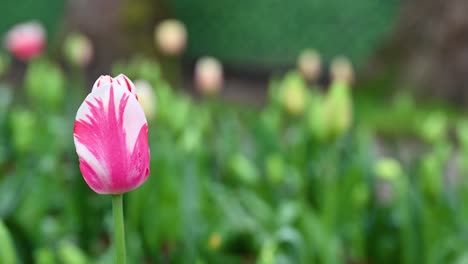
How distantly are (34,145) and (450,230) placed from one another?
3.83 ft

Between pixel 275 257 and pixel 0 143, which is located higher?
pixel 0 143

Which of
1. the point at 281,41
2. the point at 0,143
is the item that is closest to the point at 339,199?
the point at 0,143

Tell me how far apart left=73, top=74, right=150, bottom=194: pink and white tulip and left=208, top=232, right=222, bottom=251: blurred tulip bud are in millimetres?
804

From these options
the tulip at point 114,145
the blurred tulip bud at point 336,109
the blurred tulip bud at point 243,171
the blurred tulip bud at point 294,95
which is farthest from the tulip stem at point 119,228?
the blurred tulip bud at point 294,95

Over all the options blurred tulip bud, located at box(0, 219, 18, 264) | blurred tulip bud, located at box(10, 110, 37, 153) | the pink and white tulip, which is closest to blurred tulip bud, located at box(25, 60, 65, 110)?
blurred tulip bud, located at box(10, 110, 37, 153)

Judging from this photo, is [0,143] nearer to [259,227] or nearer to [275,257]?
[259,227]

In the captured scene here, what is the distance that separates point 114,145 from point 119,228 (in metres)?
0.09

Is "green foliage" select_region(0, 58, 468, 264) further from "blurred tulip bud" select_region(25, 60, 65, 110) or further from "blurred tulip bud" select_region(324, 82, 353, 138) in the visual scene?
"blurred tulip bud" select_region(25, 60, 65, 110)

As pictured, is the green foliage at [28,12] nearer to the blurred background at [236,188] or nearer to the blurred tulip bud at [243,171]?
the blurred background at [236,188]

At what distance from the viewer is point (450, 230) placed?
1968mm

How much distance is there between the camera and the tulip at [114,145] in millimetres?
903

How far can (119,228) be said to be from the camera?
0.92 metres

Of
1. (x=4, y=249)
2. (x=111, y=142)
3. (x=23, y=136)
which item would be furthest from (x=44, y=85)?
(x=111, y=142)

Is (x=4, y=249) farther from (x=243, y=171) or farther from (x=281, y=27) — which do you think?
(x=281, y=27)
